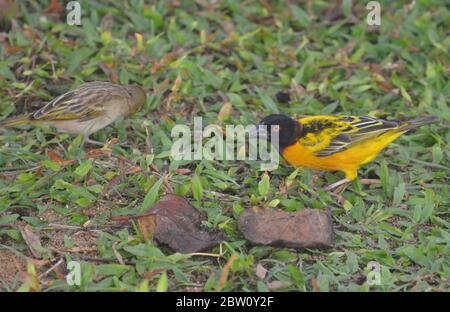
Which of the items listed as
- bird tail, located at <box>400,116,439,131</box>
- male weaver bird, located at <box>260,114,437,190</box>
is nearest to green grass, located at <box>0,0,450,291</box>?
male weaver bird, located at <box>260,114,437,190</box>

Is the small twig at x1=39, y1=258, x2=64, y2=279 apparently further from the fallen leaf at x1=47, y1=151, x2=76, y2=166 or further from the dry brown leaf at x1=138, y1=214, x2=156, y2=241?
the fallen leaf at x1=47, y1=151, x2=76, y2=166

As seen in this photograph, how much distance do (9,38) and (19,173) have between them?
2.02 metres

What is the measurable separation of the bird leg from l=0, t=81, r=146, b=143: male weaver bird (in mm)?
1825

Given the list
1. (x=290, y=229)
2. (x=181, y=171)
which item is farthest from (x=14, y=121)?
(x=290, y=229)

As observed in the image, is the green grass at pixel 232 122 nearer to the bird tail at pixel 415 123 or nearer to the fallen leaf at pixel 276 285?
the fallen leaf at pixel 276 285

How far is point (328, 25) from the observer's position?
8.34m

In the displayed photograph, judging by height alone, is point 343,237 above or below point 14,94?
below

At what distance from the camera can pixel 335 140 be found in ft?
20.7

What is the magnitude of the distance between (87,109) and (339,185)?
219 centimetres

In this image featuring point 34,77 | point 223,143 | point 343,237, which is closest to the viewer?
point 343,237

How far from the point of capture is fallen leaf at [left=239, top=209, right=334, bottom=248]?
5277mm
